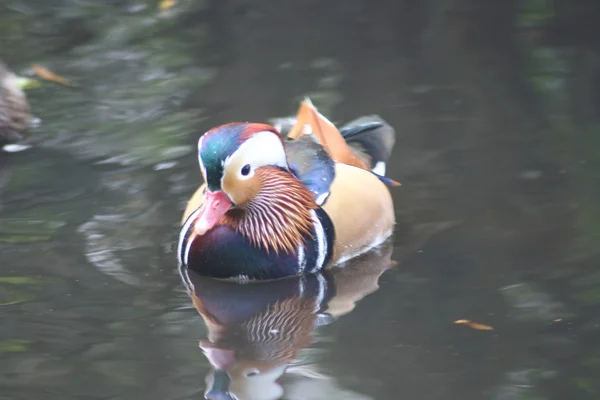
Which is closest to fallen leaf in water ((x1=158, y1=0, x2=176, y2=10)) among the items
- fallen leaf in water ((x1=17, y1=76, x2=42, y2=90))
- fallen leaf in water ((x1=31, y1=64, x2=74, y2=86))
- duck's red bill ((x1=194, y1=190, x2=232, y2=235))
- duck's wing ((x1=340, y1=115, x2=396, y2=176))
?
fallen leaf in water ((x1=31, y1=64, x2=74, y2=86))

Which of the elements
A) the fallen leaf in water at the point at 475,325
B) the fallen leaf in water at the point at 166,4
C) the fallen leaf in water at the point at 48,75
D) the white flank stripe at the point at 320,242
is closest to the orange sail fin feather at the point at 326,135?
the white flank stripe at the point at 320,242

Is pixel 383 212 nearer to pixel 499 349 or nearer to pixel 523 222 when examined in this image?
pixel 523 222

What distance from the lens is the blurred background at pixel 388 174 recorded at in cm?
415

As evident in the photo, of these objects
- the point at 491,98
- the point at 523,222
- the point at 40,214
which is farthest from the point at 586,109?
the point at 40,214

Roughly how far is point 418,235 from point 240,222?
0.97 metres

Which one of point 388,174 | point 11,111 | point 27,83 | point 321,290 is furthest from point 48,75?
point 321,290

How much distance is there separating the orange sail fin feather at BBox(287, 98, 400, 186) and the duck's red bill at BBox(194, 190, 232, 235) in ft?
2.79

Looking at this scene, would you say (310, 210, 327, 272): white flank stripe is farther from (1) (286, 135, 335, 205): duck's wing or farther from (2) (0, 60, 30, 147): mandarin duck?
(2) (0, 60, 30, 147): mandarin duck

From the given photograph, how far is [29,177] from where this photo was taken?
6270 mm

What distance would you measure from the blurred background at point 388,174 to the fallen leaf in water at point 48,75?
0.33 feet

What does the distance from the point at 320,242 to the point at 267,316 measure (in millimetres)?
560

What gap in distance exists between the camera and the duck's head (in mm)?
4680

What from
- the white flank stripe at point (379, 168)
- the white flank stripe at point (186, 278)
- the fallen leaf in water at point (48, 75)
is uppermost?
the fallen leaf in water at point (48, 75)

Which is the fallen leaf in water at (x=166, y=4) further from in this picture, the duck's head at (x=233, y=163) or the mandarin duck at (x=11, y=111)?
the duck's head at (x=233, y=163)
